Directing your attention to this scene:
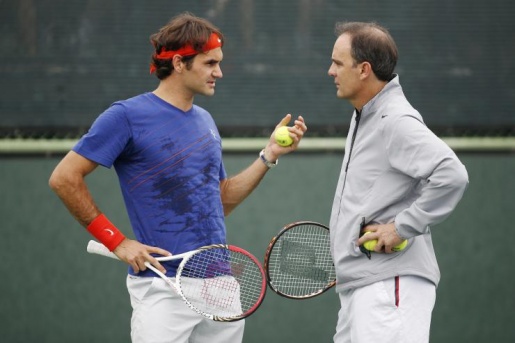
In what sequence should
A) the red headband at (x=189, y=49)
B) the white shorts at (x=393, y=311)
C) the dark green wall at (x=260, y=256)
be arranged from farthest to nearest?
the dark green wall at (x=260, y=256) → the red headband at (x=189, y=49) → the white shorts at (x=393, y=311)

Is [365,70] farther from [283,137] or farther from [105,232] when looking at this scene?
[105,232]

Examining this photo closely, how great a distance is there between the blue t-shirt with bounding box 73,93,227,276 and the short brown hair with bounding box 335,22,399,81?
735 mm

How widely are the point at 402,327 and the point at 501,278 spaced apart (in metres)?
2.88

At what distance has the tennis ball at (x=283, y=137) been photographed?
4465 mm

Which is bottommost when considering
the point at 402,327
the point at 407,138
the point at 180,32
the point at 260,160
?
the point at 402,327

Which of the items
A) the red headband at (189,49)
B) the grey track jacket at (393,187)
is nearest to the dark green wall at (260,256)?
the red headband at (189,49)

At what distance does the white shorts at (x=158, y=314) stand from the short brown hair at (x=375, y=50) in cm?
114

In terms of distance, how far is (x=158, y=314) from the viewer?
4.17m

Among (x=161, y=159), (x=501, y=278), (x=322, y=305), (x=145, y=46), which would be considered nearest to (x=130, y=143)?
(x=161, y=159)

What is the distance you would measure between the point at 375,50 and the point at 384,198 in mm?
571

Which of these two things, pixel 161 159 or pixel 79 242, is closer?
pixel 161 159

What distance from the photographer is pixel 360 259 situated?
13.3 feet

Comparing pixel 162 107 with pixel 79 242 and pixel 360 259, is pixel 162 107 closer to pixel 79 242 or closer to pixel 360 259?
pixel 360 259

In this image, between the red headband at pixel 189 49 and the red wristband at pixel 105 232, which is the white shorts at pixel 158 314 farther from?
the red headband at pixel 189 49
